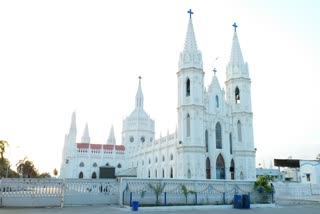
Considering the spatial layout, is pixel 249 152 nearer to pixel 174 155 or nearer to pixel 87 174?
pixel 174 155

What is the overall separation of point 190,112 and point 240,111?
10.4 m

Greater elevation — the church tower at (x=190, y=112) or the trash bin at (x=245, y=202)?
the church tower at (x=190, y=112)

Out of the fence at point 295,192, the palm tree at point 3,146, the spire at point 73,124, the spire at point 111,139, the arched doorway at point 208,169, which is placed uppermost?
the spire at point 73,124

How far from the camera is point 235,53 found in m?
57.0

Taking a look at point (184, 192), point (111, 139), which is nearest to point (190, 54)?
point (184, 192)

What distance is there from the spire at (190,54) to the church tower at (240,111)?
7882mm

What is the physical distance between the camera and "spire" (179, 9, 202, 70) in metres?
50.7

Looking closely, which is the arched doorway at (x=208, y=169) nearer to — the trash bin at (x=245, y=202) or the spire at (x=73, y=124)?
the trash bin at (x=245, y=202)

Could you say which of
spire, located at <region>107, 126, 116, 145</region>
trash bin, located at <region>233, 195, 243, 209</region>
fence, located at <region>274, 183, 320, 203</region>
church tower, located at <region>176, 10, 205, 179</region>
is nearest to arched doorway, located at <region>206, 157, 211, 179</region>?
church tower, located at <region>176, 10, 205, 179</region>

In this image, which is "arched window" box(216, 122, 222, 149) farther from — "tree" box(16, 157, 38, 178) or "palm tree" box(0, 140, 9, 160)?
"tree" box(16, 157, 38, 178)

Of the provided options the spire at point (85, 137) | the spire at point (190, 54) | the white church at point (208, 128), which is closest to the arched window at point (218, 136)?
the white church at point (208, 128)

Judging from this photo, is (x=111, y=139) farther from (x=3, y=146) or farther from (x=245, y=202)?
(x=245, y=202)

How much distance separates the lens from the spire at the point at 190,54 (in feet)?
166

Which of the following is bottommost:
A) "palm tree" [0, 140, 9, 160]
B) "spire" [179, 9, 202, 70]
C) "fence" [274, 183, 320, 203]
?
"fence" [274, 183, 320, 203]
